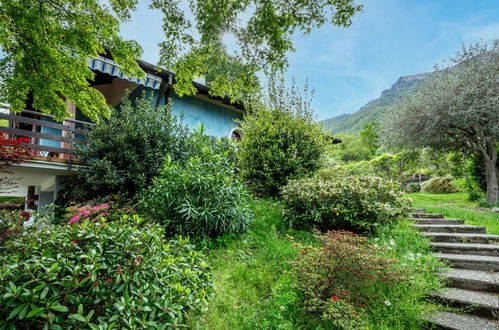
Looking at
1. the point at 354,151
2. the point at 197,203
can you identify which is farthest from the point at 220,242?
the point at 354,151

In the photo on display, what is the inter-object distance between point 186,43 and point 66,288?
5077mm

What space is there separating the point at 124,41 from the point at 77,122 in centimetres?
308

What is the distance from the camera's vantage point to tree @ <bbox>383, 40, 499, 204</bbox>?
8570 mm

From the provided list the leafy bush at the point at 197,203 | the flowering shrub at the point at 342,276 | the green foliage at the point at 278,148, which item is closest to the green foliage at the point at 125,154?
the leafy bush at the point at 197,203

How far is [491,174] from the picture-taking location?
899cm

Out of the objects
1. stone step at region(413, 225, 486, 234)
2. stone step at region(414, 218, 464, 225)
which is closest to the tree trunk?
stone step at region(414, 218, 464, 225)

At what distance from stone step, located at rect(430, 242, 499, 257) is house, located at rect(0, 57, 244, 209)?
6793 mm

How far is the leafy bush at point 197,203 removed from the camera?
4.44 meters

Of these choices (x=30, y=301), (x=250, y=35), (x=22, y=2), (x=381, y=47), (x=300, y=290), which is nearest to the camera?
(x=30, y=301)

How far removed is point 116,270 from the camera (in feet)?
6.82

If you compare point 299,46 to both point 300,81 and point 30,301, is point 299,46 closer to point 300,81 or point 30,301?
point 300,81

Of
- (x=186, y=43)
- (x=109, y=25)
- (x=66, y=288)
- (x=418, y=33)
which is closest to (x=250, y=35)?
(x=186, y=43)

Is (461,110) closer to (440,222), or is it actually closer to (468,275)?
(440,222)

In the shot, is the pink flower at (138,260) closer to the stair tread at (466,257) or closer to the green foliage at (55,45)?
the green foliage at (55,45)
